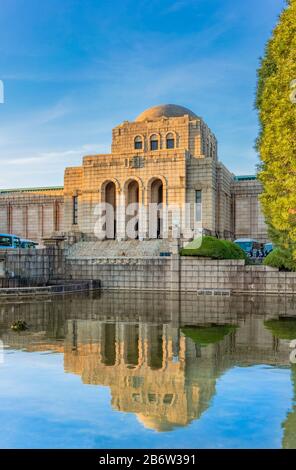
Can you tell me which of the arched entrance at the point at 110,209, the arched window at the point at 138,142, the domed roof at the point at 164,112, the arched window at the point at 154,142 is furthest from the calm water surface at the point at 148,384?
the domed roof at the point at 164,112

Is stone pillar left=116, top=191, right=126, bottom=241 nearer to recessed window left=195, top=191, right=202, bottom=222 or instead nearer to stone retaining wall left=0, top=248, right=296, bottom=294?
recessed window left=195, top=191, right=202, bottom=222

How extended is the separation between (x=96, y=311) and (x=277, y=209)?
9.33 metres

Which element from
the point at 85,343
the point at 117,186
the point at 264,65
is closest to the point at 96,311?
the point at 85,343

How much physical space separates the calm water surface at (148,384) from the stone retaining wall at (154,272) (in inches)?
450

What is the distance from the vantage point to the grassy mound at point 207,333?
44.8 ft

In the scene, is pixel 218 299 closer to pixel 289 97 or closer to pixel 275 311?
pixel 275 311

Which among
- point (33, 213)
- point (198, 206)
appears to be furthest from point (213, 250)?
point (33, 213)

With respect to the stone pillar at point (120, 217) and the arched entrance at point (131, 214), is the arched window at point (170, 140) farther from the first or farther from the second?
the stone pillar at point (120, 217)

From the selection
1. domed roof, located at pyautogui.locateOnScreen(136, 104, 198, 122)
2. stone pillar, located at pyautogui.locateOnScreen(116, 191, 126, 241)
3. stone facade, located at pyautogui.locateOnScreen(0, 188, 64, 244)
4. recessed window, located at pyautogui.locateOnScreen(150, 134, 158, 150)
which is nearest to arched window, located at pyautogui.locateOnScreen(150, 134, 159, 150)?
recessed window, located at pyautogui.locateOnScreen(150, 134, 158, 150)

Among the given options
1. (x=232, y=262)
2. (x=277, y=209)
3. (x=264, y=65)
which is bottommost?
(x=232, y=262)

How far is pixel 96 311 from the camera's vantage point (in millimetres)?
21062

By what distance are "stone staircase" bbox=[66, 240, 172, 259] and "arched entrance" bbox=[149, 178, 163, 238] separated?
13.2 feet

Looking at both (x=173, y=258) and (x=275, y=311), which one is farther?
(x=173, y=258)

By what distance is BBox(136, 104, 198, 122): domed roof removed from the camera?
56.8 meters
